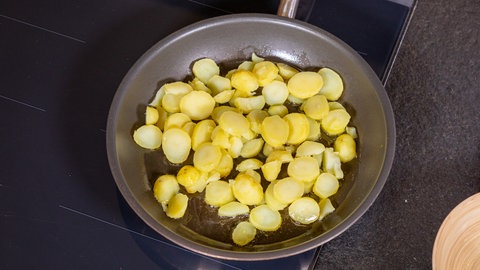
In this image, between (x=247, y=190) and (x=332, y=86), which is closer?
(x=247, y=190)

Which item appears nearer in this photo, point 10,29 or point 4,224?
point 4,224

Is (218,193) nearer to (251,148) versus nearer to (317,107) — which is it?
(251,148)

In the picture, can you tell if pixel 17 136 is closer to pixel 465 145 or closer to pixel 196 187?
pixel 196 187

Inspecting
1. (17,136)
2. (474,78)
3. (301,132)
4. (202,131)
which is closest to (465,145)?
(474,78)

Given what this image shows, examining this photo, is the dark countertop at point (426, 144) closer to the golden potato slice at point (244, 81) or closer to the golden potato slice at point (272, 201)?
the golden potato slice at point (272, 201)

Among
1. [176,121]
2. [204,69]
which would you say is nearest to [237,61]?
[204,69]

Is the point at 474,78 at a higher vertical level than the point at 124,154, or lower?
higher
